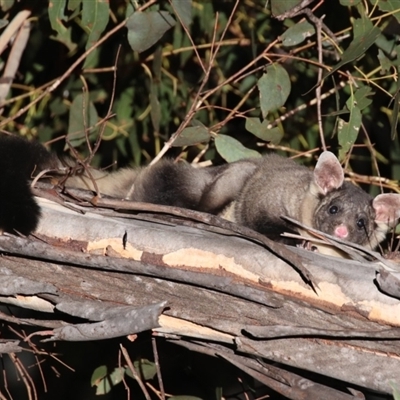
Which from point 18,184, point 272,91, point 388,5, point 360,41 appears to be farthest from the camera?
point 272,91

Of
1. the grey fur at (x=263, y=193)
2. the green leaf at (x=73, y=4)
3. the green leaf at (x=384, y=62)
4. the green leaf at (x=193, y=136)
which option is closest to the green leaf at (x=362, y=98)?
the green leaf at (x=384, y=62)

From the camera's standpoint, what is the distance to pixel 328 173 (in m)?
4.38

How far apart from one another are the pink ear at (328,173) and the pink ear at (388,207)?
243mm

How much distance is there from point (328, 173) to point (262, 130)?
0.41 meters

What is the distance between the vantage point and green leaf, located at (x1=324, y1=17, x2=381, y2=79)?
377 cm

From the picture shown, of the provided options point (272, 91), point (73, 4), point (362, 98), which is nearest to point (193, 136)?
point (272, 91)

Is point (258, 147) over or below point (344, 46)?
below

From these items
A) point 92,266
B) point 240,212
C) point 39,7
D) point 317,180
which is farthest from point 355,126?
point 39,7

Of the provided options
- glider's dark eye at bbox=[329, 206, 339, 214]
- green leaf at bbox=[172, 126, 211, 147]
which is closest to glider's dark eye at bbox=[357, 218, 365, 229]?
glider's dark eye at bbox=[329, 206, 339, 214]

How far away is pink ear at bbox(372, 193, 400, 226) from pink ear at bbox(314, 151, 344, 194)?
0.80ft

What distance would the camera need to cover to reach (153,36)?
4398 millimetres

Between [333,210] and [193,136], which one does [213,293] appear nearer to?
[193,136]

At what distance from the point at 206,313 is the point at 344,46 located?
2.31 m

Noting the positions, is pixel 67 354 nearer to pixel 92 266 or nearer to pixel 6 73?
pixel 92 266
